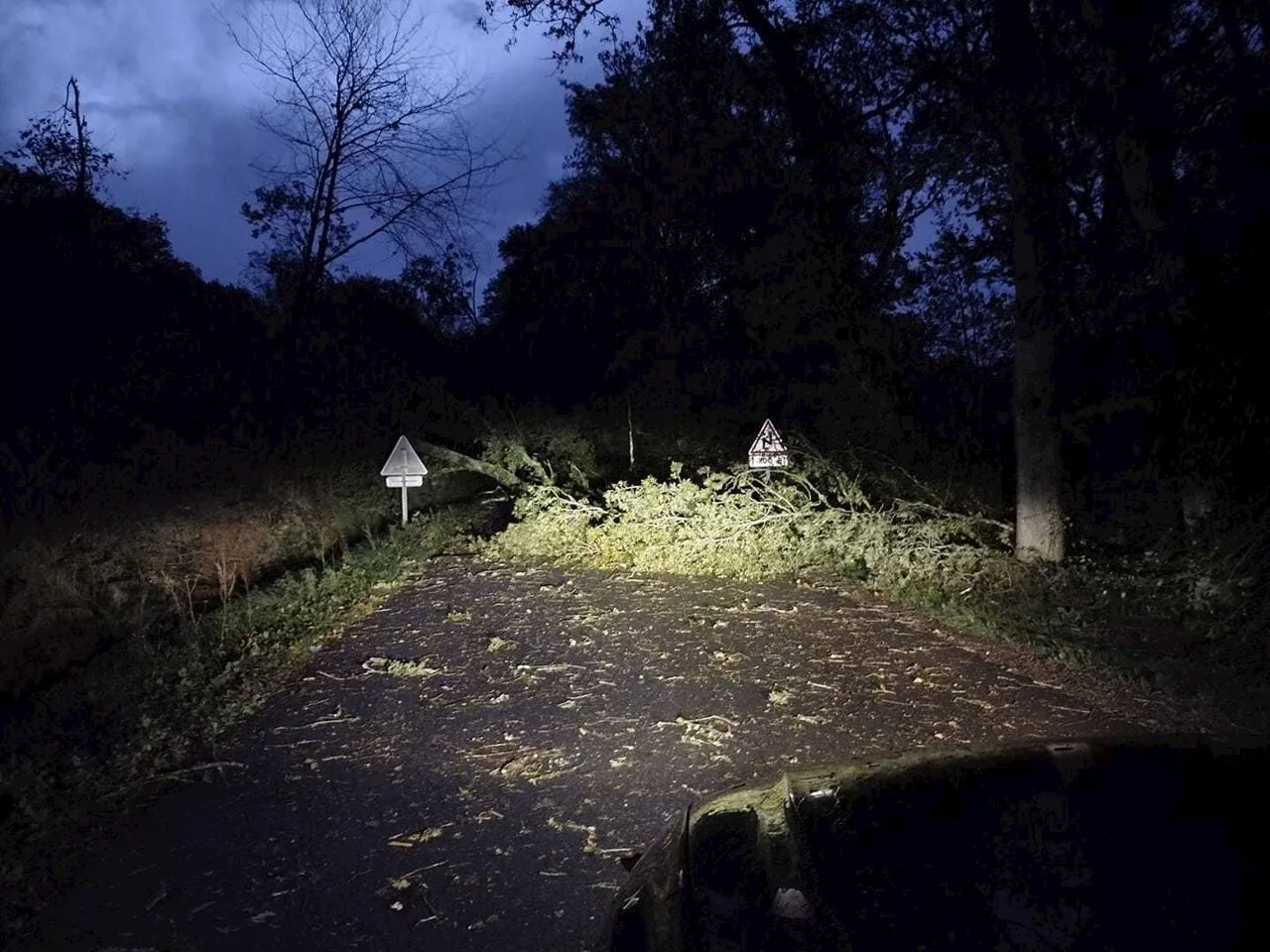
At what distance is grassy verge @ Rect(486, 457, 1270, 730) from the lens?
21.8 feet

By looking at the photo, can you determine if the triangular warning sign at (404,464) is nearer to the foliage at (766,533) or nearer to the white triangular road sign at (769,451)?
the foliage at (766,533)

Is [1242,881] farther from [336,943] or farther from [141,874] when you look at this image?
[141,874]

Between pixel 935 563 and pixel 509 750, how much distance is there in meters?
5.26

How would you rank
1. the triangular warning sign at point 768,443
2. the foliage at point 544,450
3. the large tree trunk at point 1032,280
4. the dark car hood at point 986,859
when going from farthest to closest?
1. the foliage at point 544,450
2. the triangular warning sign at point 768,443
3. the large tree trunk at point 1032,280
4. the dark car hood at point 986,859

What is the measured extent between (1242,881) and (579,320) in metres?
24.1

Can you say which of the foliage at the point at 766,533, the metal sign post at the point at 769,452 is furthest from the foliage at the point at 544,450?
the metal sign post at the point at 769,452

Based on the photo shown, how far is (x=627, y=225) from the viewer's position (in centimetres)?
2323

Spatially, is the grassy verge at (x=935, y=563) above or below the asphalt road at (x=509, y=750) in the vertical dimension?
above

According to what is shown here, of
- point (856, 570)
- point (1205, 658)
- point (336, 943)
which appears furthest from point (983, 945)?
point (856, 570)

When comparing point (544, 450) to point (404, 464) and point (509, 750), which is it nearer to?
point (404, 464)

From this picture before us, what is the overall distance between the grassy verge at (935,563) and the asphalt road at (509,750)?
1.58 feet

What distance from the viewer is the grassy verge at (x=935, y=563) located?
21.8 ft

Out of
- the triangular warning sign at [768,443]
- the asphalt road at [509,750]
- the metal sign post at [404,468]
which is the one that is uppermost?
the triangular warning sign at [768,443]

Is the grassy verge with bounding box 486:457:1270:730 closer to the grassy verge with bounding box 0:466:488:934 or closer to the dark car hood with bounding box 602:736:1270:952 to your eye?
the grassy verge with bounding box 0:466:488:934
